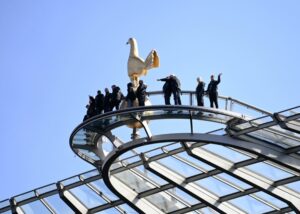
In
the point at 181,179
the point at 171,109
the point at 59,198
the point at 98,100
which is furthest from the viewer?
the point at 59,198

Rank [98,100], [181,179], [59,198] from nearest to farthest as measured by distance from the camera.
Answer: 1. [98,100]
2. [181,179]
3. [59,198]

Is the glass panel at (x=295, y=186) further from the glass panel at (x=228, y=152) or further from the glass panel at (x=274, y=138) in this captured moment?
the glass panel at (x=274, y=138)

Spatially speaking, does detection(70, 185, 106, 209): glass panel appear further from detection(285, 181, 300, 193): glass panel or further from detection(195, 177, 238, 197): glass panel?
detection(285, 181, 300, 193): glass panel

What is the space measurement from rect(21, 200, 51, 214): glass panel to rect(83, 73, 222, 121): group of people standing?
8352mm

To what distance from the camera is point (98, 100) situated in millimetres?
30703

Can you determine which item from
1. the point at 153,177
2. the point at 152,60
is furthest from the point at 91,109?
the point at 153,177

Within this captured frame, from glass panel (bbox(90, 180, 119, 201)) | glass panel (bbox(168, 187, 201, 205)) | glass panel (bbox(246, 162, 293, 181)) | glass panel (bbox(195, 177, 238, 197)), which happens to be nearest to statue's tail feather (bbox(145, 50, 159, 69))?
glass panel (bbox(246, 162, 293, 181))

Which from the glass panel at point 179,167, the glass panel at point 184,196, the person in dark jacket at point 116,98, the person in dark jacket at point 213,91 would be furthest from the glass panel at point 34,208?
the person in dark jacket at point 213,91

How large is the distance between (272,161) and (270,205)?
4712 millimetres

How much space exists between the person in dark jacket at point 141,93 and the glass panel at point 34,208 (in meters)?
10.0

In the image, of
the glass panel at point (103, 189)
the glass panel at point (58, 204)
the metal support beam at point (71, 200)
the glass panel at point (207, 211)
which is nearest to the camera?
the glass panel at point (103, 189)

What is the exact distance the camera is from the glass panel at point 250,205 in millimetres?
33594

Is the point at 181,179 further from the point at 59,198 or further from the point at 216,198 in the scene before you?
the point at 59,198

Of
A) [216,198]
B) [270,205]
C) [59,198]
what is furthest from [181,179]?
[59,198]
